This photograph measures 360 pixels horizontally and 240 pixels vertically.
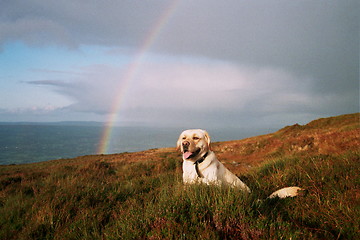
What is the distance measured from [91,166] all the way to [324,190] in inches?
384

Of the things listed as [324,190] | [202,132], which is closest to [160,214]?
[202,132]

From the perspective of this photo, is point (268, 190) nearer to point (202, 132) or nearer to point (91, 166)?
point (202, 132)

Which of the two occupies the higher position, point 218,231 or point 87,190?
point 218,231

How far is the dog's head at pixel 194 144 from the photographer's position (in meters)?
3.39

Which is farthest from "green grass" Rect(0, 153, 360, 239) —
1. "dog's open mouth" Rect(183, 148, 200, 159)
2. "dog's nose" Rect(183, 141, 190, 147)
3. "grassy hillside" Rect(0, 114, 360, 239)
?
"dog's nose" Rect(183, 141, 190, 147)

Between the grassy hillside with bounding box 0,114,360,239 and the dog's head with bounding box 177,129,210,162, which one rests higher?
the dog's head with bounding box 177,129,210,162

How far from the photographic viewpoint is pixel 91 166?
9.60 metres

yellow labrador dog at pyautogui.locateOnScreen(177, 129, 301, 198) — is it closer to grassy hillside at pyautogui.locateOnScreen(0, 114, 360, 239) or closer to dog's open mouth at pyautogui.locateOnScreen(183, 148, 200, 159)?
dog's open mouth at pyautogui.locateOnScreen(183, 148, 200, 159)

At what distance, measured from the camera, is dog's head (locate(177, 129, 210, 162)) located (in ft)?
11.1

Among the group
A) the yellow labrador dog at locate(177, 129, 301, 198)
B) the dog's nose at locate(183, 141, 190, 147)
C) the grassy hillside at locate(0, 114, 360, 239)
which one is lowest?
the grassy hillside at locate(0, 114, 360, 239)

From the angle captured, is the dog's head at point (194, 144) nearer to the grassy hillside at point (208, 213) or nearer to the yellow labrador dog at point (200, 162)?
the yellow labrador dog at point (200, 162)

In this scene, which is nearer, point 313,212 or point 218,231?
point 218,231

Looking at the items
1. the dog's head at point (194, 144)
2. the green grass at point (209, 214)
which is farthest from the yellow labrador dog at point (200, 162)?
the green grass at point (209, 214)

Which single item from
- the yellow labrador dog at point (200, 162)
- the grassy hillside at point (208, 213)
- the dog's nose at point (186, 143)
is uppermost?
the dog's nose at point (186, 143)
